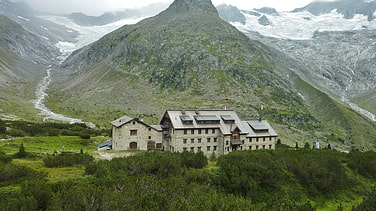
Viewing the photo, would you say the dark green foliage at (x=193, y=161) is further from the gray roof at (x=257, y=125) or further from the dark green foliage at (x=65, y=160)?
the gray roof at (x=257, y=125)

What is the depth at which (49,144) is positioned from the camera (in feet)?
218

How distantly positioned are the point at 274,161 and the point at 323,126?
131758mm

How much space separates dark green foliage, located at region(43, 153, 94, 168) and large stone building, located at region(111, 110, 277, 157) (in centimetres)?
1528

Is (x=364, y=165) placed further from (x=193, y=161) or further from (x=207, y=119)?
(x=193, y=161)

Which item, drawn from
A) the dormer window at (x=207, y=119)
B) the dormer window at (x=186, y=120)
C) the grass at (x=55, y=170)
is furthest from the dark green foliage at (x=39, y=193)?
the dormer window at (x=207, y=119)

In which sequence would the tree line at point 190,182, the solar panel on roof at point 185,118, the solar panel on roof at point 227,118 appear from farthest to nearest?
the solar panel on roof at point 227,118 < the solar panel on roof at point 185,118 < the tree line at point 190,182

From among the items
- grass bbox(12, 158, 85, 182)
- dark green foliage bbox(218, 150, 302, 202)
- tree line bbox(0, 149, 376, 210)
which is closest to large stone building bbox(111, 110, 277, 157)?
tree line bbox(0, 149, 376, 210)

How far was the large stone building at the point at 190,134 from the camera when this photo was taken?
65.8 meters

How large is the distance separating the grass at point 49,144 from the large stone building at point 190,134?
917 cm

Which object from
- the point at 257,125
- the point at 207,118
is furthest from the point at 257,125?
the point at 207,118

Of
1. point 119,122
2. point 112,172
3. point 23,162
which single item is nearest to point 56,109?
point 119,122

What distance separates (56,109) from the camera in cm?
17912

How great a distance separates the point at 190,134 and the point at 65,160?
94.6 feet

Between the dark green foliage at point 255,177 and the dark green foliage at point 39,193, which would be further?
the dark green foliage at point 255,177
